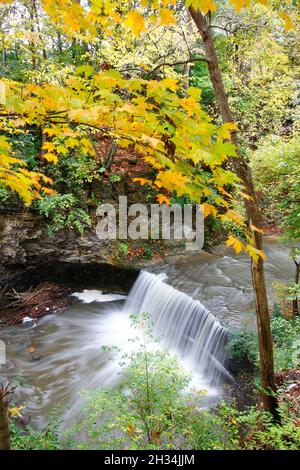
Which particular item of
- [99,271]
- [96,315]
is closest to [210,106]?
[99,271]

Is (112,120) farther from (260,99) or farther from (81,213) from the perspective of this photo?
(260,99)

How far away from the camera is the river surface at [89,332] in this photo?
5.98 meters

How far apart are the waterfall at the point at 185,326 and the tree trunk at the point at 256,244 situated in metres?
2.48

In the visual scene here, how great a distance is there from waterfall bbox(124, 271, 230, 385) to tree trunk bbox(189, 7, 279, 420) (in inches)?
97.5

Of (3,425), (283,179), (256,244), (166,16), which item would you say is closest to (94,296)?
(283,179)

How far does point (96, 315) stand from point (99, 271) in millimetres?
1570

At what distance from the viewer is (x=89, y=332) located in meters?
7.90

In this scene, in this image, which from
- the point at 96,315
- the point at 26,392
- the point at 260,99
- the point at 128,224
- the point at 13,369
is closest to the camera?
the point at 26,392

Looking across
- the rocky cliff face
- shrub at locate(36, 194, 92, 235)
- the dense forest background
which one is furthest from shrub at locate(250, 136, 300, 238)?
shrub at locate(36, 194, 92, 235)

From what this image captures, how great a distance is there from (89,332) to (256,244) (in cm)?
563

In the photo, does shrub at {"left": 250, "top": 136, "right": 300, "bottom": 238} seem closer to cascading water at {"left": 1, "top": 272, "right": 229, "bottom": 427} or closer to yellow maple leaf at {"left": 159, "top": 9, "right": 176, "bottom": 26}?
cascading water at {"left": 1, "top": 272, "right": 229, "bottom": 427}

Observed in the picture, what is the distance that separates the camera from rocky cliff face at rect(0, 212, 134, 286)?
8930mm

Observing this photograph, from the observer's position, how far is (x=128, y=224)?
10461mm

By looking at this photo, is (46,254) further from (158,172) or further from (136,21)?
(136,21)
